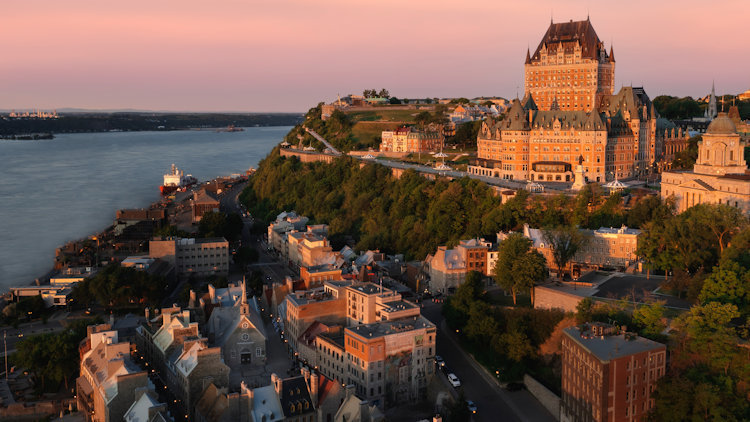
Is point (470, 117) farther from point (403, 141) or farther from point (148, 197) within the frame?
point (148, 197)

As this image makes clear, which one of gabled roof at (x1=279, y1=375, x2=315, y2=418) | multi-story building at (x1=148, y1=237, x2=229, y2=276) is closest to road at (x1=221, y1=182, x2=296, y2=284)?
multi-story building at (x1=148, y1=237, x2=229, y2=276)

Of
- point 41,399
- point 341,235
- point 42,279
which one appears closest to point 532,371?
point 41,399

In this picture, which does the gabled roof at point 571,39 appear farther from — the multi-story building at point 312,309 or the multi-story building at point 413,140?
the multi-story building at point 312,309

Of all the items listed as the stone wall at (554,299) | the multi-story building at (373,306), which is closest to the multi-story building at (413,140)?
the stone wall at (554,299)

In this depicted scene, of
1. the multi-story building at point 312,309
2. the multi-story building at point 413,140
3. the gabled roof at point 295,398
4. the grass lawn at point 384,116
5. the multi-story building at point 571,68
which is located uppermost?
the multi-story building at point 571,68

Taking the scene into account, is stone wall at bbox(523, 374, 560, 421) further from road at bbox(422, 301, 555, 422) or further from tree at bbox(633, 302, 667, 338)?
tree at bbox(633, 302, 667, 338)
